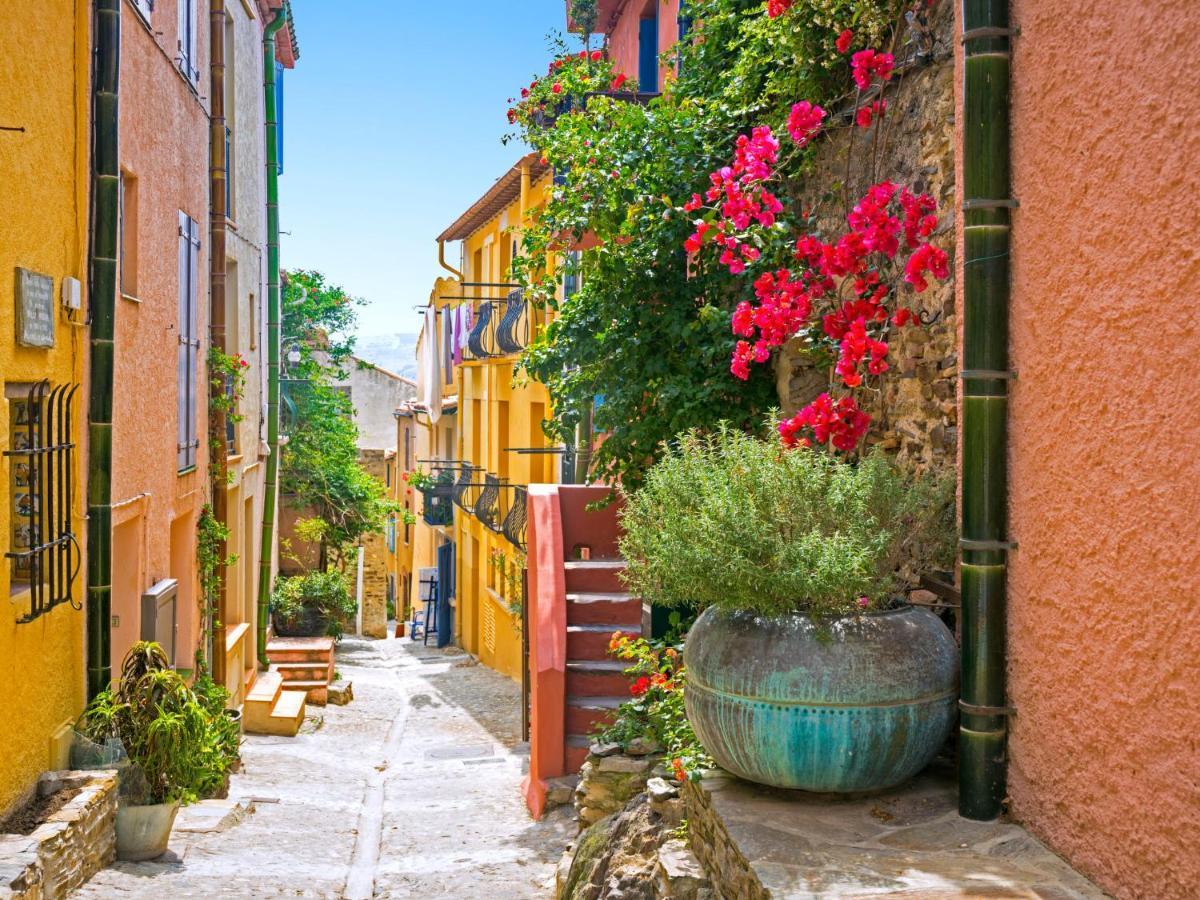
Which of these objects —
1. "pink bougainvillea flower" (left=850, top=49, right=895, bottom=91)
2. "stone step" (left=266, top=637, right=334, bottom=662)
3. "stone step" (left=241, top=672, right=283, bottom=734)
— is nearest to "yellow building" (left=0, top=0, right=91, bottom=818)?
"pink bougainvillea flower" (left=850, top=49, right=895, bottom=91)

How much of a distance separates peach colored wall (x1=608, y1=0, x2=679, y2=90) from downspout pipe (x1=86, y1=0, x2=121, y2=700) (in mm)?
5508

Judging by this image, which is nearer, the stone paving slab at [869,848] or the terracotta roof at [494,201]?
the stone paving slab at [869,848]

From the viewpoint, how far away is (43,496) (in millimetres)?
6234

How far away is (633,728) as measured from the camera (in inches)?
288

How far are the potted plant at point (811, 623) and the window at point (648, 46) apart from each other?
9054 millimetres

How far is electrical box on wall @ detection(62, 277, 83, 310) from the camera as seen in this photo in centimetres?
654

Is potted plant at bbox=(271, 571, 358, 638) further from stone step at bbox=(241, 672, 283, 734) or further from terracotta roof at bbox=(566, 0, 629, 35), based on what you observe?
terracotta roof at bbox=(566, 0, 629, 35)

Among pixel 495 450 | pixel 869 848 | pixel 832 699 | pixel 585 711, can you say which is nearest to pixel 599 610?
pixel 585 711

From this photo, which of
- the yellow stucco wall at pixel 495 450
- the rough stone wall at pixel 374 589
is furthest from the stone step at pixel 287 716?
the rough stone wall at pixel 374 589

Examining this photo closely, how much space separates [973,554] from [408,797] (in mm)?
7098

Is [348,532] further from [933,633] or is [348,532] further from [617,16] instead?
[933,633]

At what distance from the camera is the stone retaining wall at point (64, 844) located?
17.0 feet

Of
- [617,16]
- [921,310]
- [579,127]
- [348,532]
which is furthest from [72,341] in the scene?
[348,532]

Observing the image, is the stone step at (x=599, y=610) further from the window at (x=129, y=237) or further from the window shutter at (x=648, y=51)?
the window shutter at (x=648, y=51)
